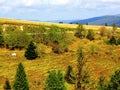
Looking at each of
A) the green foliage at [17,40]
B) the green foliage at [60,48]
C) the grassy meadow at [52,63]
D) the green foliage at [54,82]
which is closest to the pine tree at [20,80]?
the green foliage at [54,82]

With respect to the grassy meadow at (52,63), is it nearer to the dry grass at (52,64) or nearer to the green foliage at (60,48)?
the dry grass at (52,64)

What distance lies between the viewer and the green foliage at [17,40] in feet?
503

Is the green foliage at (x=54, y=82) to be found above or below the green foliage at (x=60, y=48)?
above

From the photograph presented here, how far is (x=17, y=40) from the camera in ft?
508

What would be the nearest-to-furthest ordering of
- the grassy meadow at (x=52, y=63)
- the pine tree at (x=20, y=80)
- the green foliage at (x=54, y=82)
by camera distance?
the green foliage at (x=54, y=82), the pine tree at (x=20, y=80), the grassy meadow at (x=52, y=63)

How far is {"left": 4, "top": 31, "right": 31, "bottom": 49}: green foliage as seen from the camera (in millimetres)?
153250

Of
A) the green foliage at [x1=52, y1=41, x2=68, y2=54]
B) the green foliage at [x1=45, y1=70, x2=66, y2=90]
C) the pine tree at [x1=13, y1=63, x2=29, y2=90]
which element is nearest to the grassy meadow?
the green foliage at [x1=52, y1=41, x2=68, y2=54]

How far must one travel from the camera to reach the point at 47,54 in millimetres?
137625

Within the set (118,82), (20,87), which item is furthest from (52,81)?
(118,82)

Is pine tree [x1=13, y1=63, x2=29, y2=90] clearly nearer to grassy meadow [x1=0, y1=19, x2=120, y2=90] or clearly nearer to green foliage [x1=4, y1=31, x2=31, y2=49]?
grassy meadow [x1=0, y1=19, x2=120, y2=90]

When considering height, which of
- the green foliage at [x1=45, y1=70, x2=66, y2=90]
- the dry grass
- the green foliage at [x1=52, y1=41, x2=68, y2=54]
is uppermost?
the green foliage at [x1=45, y1=70, x2=66, y2=90]

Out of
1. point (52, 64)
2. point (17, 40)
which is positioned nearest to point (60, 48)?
point (52, 64)

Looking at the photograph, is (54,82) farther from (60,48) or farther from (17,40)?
(17,40)

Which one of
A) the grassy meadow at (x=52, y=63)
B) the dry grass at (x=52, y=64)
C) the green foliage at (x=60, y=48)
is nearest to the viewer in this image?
the grassy meadow at (x=52, y=63)
